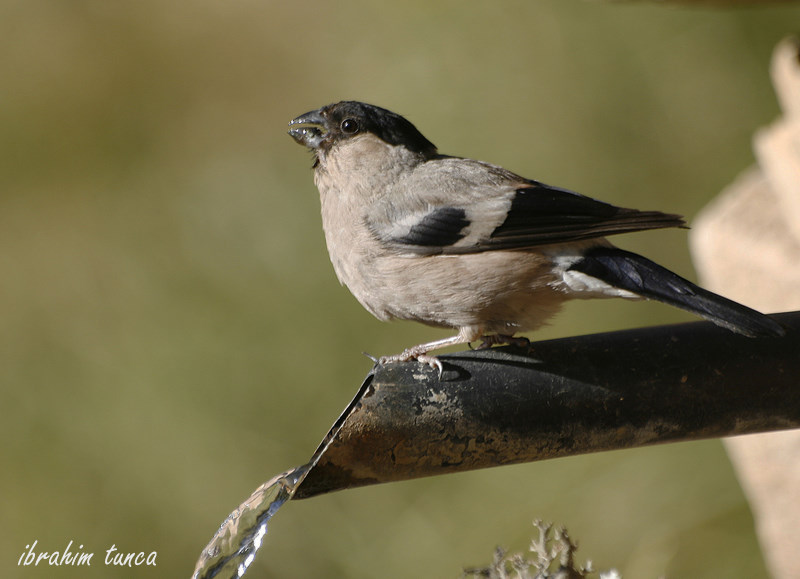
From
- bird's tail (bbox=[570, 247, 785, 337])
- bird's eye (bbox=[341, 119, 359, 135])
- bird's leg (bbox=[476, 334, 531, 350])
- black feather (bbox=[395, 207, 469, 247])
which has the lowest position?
bird's leg (bbox=[476, 334, 531, 350])

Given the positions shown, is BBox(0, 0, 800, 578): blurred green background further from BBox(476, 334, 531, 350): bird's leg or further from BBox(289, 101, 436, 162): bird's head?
BBox(289, 101, 436, 162): bird's head

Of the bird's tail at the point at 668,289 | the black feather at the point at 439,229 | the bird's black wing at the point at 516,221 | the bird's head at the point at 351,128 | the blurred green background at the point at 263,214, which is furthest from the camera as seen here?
the blurred green background at the point at 263,214

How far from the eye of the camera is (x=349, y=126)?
83.4 inches

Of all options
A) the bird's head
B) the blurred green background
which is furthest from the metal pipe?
the blurred green background

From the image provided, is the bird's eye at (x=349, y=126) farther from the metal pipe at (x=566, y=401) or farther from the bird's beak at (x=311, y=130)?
the metal pipe at (x=566, y=401)

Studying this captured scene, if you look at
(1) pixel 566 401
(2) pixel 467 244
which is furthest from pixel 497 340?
(1) pixel 566 401

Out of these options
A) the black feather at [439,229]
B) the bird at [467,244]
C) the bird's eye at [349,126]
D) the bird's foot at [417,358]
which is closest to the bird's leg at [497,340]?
the bird at [467,244]

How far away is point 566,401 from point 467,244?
43 cm

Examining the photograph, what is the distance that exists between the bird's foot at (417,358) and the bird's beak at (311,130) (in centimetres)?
64

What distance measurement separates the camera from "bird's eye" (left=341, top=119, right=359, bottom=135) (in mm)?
2115

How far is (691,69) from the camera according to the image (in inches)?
160

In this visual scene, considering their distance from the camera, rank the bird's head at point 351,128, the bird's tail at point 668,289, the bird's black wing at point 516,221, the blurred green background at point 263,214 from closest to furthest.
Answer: the bird's tail at point 668,289
the bird's black wing at point 516,221
the bird's head at point 351,128
the blurred green background at point 263,214

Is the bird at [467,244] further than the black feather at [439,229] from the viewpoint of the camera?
No

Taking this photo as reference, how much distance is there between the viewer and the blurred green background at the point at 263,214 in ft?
11.7
